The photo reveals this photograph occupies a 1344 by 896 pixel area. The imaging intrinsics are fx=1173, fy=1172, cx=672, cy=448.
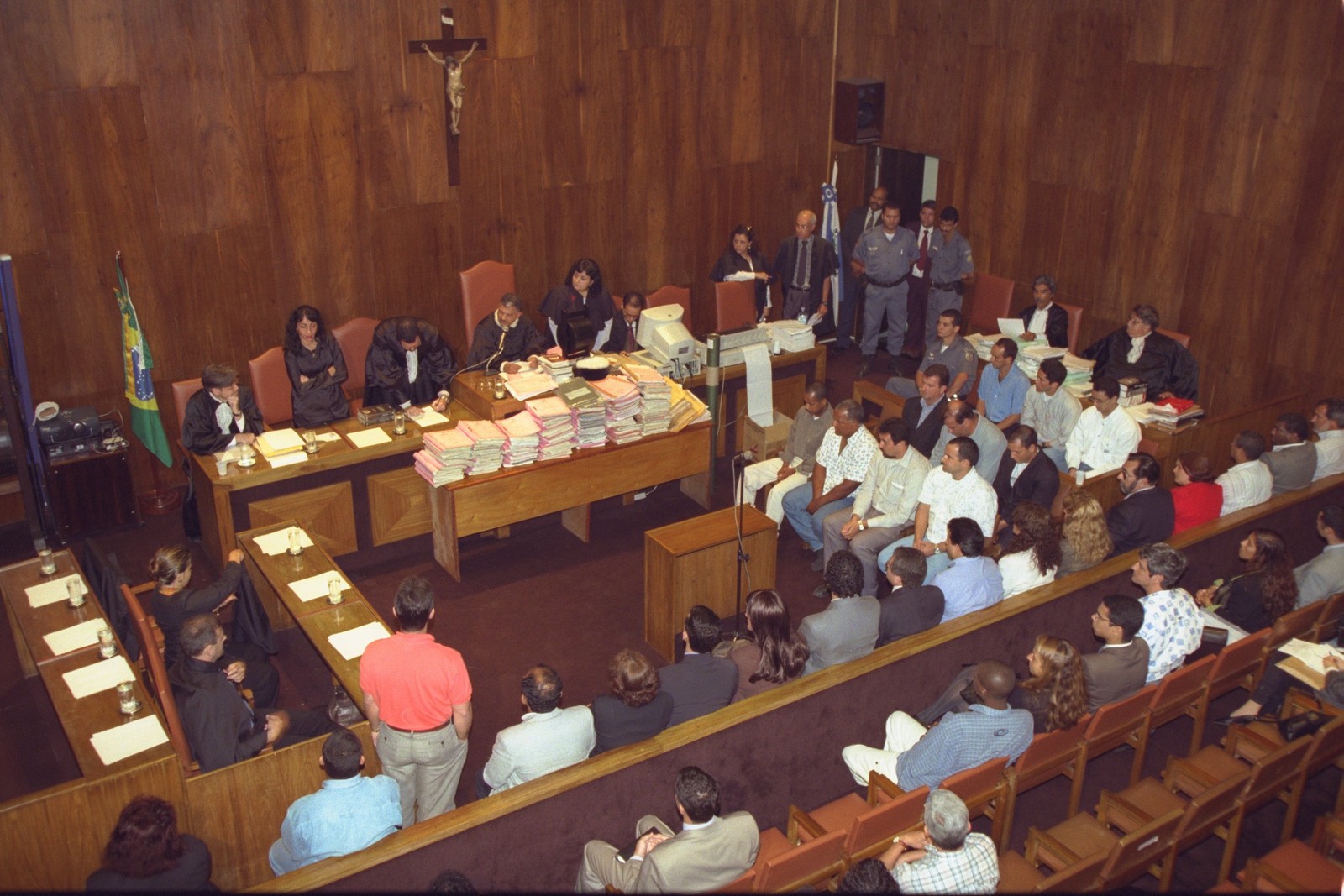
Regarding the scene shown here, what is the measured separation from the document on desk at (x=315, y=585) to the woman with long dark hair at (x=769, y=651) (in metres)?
2.13

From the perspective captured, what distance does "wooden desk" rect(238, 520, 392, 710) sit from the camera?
5.44m

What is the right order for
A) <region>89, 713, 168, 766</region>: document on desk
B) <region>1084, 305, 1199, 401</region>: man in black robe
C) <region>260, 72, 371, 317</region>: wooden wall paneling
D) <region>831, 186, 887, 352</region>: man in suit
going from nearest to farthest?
<region>89, 713, 168, 766</region>: document on desk
<region>260, 72, 371, 317</region>: wooden wall paneling
<region>1084, 305, 1199, 401</region>: man in black robe
<region>831, 186, 887, 352</region>: man in suit

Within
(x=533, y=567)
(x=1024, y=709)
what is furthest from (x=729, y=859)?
(x=533, y=567)

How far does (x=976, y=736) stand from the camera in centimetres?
484

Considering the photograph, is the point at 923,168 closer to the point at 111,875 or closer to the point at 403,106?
the point at 403,106

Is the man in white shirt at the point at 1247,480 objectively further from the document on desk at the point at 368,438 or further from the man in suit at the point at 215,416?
the man in suit at the point at 215,416

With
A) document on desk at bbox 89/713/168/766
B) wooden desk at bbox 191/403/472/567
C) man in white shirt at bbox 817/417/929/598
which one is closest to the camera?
document on desk at bbox 89/713/168/766

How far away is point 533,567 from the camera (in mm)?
7551

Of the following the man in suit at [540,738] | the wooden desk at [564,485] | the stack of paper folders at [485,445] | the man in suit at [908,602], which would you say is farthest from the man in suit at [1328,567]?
the stack of paper folders at [485,445]

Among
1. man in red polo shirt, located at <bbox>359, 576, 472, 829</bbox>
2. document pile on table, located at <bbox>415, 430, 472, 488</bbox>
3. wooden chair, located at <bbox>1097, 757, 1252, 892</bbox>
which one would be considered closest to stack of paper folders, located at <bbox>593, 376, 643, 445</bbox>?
document pile on table, located at <bbox>415, 430, 472, 488</bbox>

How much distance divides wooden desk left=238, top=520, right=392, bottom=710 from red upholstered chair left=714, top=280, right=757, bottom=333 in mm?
4487

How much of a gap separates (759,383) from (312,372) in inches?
121

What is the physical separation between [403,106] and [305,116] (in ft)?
2.41

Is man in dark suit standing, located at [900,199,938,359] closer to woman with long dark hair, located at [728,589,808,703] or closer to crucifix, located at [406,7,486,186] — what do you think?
crucifix, located at [406,7,486,186]
